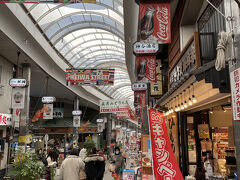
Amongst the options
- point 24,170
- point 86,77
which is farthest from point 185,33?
point 86,77

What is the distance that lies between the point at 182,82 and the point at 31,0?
151 inches

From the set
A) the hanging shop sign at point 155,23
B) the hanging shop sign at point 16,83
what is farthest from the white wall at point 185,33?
the hanging shop sign at point 16,83

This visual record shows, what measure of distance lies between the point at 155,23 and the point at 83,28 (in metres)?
13.9

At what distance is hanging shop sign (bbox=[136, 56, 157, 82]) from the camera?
9.30 meters

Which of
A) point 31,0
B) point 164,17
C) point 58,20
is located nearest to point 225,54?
point 164,17

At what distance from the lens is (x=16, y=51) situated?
475 inches

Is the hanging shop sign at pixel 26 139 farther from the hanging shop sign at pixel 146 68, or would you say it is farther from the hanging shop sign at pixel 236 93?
the hanging shop sign at pixel 236 93

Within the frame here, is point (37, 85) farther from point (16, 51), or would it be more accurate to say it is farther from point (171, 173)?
point (171, 173)

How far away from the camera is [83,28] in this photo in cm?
1816

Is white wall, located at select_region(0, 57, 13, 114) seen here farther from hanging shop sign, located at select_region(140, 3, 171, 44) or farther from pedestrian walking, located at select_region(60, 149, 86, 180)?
hanging shop sign, located at select_region(140, 3, 171, 44)

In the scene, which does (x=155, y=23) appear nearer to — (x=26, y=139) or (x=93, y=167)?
(x=93, y=167)

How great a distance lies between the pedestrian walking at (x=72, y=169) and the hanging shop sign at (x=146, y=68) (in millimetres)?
4626

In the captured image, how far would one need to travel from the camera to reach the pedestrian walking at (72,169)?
219 inches

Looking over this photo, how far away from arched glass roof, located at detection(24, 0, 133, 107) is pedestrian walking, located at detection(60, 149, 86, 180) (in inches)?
340
